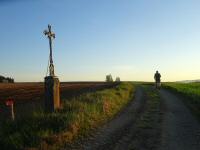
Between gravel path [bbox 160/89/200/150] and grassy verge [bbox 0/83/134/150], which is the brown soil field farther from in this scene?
gravel path [bbox 160/89/200/150]

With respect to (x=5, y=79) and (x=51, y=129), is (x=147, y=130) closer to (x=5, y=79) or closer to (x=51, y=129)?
(x=51, y=129)

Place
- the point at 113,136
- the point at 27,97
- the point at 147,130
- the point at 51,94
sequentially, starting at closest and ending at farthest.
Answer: the point at 113,136, the point at 147,130, the point at 51,94, the point at 27,97

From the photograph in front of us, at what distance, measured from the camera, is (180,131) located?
47.6ft

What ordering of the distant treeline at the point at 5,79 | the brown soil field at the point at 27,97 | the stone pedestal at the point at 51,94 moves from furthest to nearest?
the distant treeline at the point at 5,79 < the brown soil field at the point at 27,97 < the stone pedestal at the point at 51,94

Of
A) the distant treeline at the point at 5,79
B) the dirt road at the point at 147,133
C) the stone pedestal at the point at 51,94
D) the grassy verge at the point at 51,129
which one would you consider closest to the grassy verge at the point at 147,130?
the dirt road at the point at 147,133

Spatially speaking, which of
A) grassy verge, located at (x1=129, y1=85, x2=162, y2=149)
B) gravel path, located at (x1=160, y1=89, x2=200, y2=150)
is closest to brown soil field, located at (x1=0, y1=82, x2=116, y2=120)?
grassy verge, located at (x1=129, y1=85, x2=162, y2=149)

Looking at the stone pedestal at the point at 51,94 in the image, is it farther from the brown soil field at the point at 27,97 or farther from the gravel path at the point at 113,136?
the gravel path at the point at 113,136

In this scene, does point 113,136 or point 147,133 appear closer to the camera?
point 113,136

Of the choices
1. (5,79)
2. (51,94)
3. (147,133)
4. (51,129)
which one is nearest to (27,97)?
(51,94)

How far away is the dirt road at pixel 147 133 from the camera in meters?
12.3

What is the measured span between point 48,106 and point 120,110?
403 cm

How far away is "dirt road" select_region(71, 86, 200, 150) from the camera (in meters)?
12.3

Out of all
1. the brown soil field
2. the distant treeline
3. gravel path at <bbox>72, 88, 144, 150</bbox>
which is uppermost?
the distant treeline

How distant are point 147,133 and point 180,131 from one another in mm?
1200
